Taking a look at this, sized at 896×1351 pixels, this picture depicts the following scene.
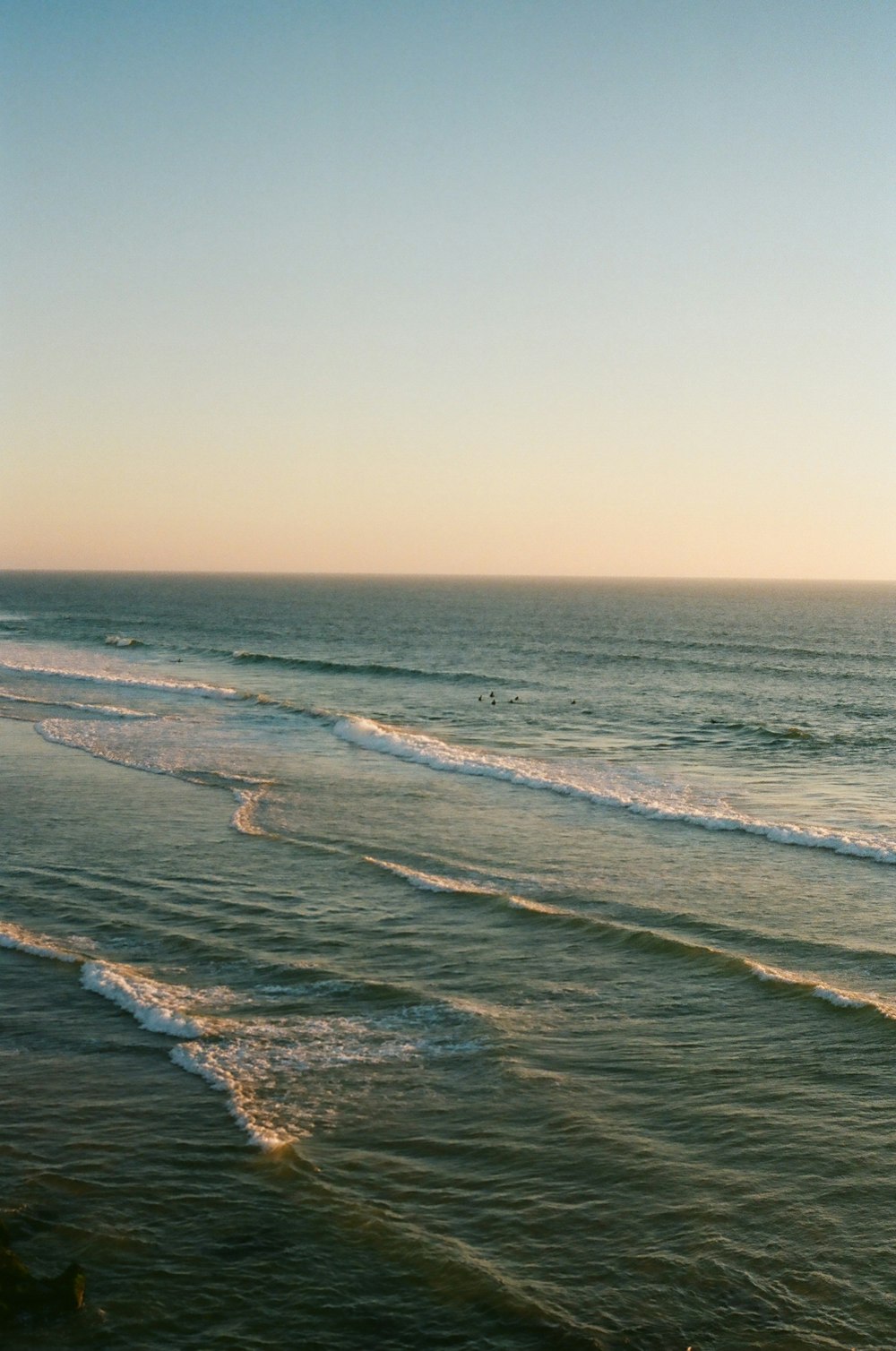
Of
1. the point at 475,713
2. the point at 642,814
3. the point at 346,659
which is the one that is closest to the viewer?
the point at 642,814

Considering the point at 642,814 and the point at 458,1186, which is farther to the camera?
the point at 642,814

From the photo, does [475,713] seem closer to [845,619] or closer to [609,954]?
[609,954]

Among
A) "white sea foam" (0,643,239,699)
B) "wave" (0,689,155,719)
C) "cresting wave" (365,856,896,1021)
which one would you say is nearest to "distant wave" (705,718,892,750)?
"white sea foam" (0,643,239,699)

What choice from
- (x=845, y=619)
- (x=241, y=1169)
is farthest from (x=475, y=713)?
(x=845, y=619)

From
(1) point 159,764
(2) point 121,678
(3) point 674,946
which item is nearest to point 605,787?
(1) point 159,764

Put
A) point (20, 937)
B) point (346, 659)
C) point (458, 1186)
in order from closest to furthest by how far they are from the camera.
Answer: point (458, 1186) < point (20, 937) < point (346, 659)

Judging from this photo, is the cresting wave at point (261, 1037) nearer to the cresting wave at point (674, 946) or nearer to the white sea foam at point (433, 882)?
the cresting wave at point (674, 946)

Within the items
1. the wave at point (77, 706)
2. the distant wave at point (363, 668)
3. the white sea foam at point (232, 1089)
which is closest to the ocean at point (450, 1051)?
the white sea foam at point (232, 1089)
